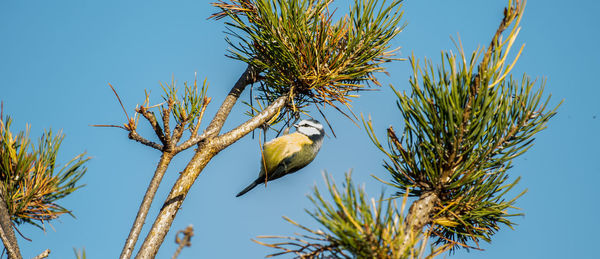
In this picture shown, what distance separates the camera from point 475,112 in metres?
2.03

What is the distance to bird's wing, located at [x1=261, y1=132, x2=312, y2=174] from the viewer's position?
15.5ft

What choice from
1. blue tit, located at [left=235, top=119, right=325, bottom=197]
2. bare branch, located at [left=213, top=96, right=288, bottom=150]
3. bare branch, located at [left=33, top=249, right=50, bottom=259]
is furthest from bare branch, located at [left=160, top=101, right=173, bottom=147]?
blue tit, located at [left=235, top=119, right=325, bottom=197]

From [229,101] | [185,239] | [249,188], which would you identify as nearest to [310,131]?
[249,188]

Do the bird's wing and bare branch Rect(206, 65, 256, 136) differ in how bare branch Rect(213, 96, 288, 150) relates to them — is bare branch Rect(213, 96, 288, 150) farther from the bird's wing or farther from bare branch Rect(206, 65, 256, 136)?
the bird's wing

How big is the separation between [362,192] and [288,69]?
1.31m

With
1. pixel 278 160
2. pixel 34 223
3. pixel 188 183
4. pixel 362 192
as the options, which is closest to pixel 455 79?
pixel 362 192

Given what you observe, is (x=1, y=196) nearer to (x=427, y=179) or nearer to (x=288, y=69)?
→ (x=288, y=69)

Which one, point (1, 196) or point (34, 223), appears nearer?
point (1, 196)

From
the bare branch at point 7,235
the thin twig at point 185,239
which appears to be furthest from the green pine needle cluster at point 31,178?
the thin twig at point 185,239

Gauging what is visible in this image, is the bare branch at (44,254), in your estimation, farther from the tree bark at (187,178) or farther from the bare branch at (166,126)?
the bare branch at (166,126)

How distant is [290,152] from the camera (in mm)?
4695

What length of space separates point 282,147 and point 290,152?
4.5 inches

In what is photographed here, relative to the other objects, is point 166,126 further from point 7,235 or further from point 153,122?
point 7,235

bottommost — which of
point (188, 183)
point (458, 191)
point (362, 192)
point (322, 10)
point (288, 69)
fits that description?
point (362, 192)
